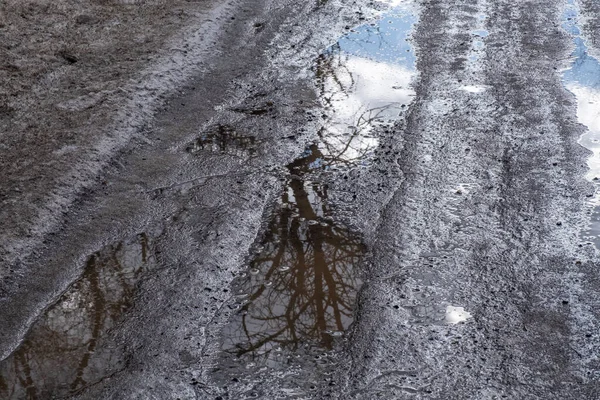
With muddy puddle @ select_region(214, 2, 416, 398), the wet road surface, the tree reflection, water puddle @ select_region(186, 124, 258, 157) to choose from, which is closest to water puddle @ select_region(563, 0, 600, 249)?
the wet road surface

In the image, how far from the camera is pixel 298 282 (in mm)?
4875

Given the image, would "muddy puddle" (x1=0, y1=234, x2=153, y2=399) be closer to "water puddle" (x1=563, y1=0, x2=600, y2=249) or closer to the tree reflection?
the tree reflection

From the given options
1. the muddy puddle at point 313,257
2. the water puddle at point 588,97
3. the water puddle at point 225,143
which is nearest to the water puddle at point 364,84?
the muddy puddle at point 313,257

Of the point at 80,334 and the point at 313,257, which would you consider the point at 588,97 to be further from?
the point at 80,334

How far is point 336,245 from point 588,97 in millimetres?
3499

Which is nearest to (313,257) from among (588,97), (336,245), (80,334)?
(336,245)

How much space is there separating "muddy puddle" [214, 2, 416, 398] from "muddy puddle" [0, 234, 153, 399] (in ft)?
2.36

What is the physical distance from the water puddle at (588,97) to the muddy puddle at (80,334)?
3.26 m

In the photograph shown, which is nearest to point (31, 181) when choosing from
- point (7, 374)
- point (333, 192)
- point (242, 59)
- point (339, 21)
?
point (7, 374)

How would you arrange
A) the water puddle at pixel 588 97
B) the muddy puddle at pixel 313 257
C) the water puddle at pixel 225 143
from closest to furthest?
the muddy puddle at pixel 313 257 < the water puddle at pixel 588 97 < the water puddle at pixel 225 143

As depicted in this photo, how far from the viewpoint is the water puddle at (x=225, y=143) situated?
625 cm

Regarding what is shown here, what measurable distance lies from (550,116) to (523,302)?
274 centimetres

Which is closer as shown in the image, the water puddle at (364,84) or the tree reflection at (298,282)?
the tree reflection at (298,282)

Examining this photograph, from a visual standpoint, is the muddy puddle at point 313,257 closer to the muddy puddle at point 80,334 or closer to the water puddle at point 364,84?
the water puddle at point 364,84
